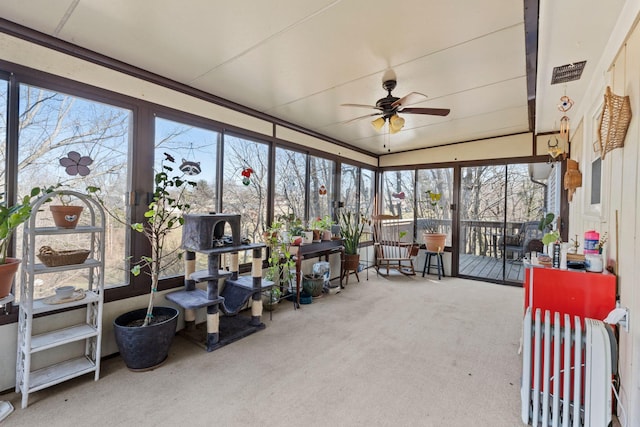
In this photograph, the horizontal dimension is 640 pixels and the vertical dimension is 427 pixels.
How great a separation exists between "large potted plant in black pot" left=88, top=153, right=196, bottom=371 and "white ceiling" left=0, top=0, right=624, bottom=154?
973 millimetres

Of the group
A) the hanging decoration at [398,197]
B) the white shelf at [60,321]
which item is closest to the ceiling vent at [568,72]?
the hanging decoration at [398,197]

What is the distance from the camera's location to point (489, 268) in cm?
526

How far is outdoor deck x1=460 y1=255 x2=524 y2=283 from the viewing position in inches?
196

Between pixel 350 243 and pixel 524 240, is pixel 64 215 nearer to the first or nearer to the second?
pixel 350 243

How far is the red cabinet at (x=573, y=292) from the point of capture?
1.85 metres

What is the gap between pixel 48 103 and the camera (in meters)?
2.21

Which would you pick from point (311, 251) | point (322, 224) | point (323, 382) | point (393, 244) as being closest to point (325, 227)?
point (322, 224)

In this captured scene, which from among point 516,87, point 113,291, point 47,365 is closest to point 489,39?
point 516,87

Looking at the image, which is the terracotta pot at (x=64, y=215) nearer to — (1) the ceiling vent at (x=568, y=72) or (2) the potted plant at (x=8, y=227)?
(2) the potted plant at (x=8, y=227)

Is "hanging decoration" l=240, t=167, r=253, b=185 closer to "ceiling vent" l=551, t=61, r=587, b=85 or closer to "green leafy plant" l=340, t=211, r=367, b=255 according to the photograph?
"green leafy plant" l=340, t=211, r=367, b=255

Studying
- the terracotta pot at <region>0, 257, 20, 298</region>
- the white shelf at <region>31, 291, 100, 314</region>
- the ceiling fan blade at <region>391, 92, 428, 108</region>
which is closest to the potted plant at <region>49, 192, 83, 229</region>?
the terracotta pot at <region>0, 257, 20, 298</region>

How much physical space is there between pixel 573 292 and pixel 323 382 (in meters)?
1.81

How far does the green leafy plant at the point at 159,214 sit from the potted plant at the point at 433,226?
13.7ft

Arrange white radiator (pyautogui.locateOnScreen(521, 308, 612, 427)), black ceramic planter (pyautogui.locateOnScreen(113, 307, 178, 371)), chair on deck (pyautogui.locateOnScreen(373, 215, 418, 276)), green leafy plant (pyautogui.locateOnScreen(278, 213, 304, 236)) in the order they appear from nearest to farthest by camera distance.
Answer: white radiator (pyautogui.locateOnScreen(521, 308, 612, 427)) → black ceramic planter (pyautogui.locateOnScreen(113, 307, 178, 371)) → green leafy plant (pyautogui.locateOnScreen(278, 213, 304, 236)) → chair on deck (pyautogui.locateOnScreen(373, 215, 418, 276))
